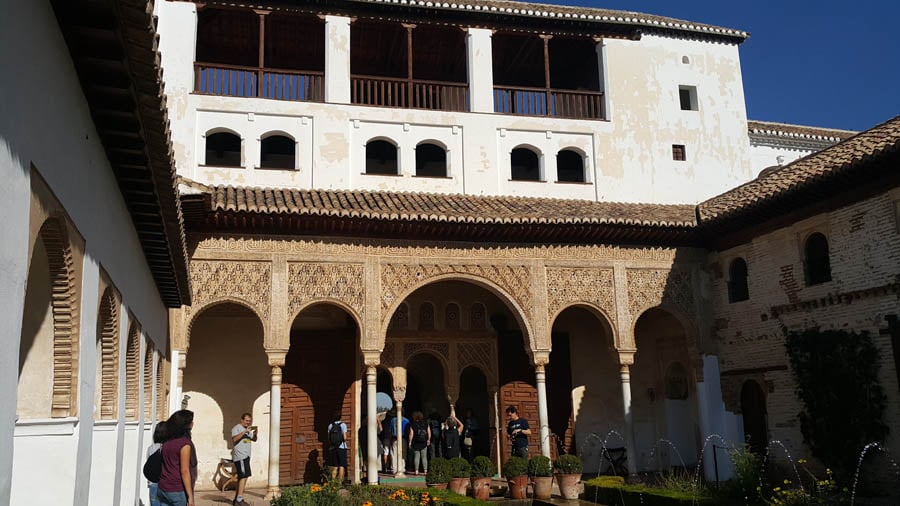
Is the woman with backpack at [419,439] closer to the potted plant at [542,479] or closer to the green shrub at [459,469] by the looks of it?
the green shrub at [459,469]

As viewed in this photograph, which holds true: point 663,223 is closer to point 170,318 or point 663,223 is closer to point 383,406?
point 383,406

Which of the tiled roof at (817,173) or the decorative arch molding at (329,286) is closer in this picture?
the tiled roof at (817,173)

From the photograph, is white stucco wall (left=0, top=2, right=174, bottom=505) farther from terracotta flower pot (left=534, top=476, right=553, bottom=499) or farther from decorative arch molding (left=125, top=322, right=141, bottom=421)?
terracotta flower pot (left=534, top=476, right=553, bottom=499)

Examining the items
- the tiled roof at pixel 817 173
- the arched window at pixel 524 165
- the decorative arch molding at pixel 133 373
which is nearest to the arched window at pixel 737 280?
the tiled roof at pixel 817 173

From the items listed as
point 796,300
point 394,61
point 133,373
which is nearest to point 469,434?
point 796,300

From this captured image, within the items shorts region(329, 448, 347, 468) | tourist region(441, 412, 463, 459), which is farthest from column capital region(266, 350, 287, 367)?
tourist region(441, 412, 463, 459)

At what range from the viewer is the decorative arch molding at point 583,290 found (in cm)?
1614

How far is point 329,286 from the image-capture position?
14969 millimetres

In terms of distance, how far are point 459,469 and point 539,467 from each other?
51.4 inches

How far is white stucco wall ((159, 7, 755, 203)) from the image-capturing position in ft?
55.7

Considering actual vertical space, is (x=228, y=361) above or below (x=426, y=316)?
below

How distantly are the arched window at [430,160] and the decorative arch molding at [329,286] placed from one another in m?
5.19

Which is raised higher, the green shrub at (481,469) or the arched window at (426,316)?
the arched window at (426,316)

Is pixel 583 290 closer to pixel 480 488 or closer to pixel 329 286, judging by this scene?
pixel 480 488
